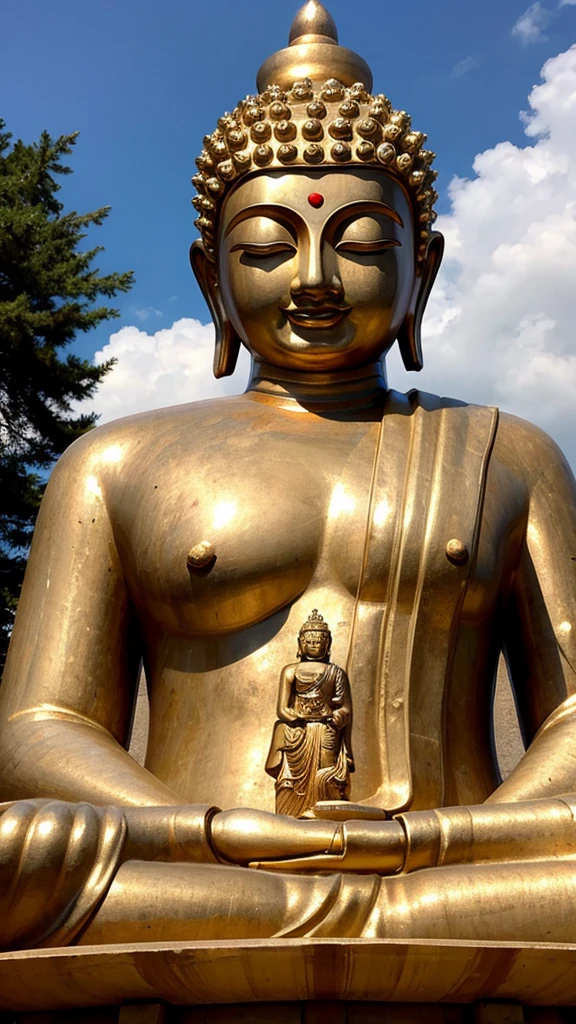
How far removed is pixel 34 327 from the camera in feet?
49.0

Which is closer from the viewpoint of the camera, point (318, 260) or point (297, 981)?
point (297, 981)

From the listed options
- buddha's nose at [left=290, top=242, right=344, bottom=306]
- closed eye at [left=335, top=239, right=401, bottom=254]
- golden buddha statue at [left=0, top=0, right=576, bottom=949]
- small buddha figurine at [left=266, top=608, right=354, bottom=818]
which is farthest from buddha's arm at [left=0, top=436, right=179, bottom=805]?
closed eye at [left=335, top=239, right=401, bottom=254]

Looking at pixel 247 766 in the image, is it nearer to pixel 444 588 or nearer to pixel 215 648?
pixel 215 648

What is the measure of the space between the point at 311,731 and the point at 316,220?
2.06 m

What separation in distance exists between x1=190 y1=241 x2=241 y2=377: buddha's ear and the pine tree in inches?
341

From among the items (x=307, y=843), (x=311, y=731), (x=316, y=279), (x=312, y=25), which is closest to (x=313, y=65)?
(x=312, y=25)

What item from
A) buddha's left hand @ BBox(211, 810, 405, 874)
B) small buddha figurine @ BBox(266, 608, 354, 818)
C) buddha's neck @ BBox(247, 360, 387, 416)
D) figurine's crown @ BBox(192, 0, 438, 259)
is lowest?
buddha's left hand @ BBox(211, 810, 405, 874)

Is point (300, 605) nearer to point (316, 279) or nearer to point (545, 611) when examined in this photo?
point (545, 611)

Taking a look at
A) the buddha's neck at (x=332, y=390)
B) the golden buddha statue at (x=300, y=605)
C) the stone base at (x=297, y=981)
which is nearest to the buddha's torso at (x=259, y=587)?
the golden buddha statue at (x=300, y=605)

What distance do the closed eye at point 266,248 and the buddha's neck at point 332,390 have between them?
0.52 meters

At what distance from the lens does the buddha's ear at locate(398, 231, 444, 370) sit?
575cm

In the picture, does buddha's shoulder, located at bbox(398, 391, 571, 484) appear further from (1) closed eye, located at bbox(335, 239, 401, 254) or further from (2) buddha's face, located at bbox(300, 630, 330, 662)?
(2) buddha's face, located at bbox(300, 630, 330, 662)

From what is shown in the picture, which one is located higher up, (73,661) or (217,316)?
(217,316)

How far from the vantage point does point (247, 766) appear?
14.9ft
